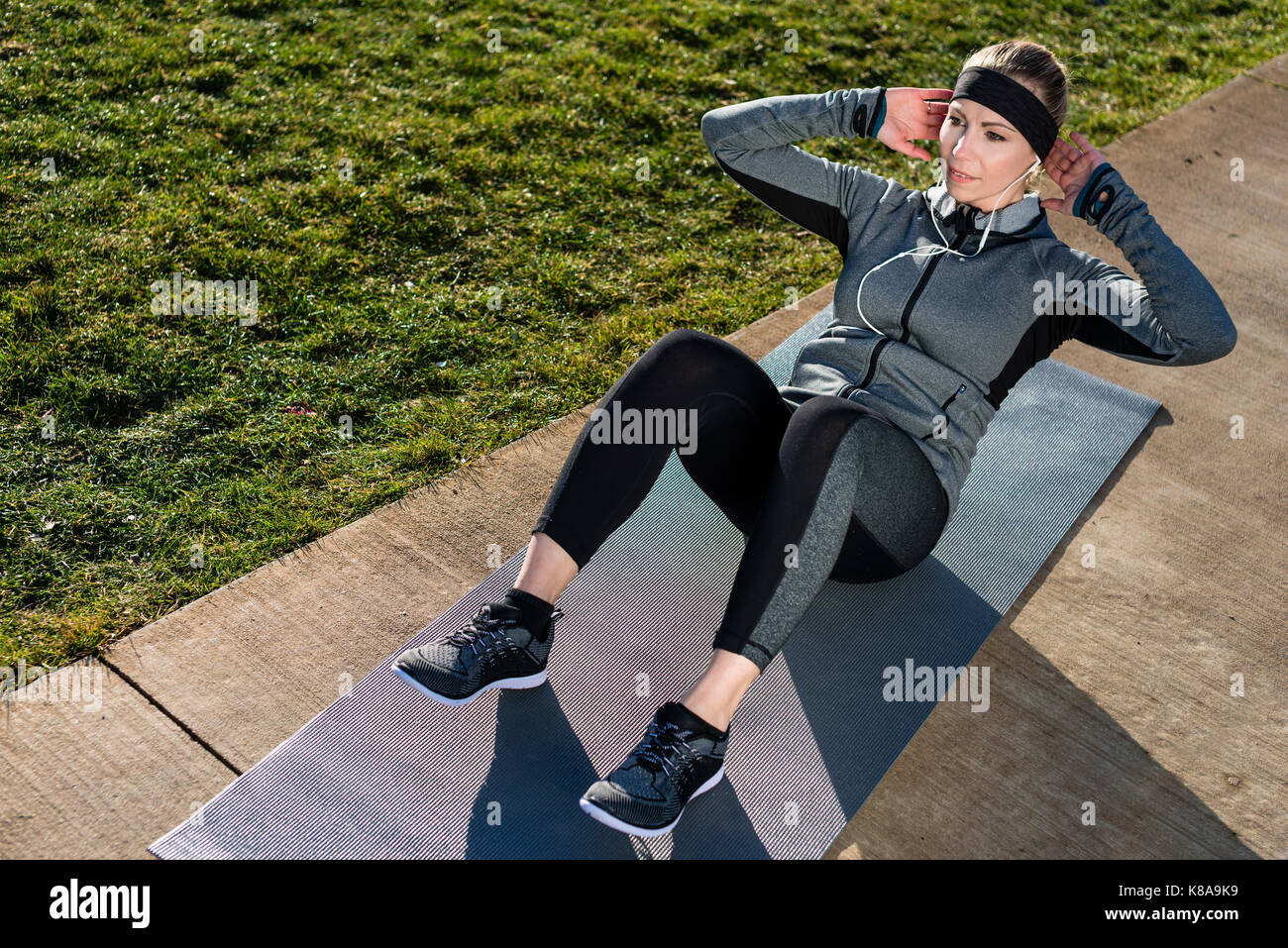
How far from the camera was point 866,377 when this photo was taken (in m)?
2.65

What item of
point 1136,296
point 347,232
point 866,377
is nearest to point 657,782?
point 866,377

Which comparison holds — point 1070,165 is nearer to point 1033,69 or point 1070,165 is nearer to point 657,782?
point 1033,69

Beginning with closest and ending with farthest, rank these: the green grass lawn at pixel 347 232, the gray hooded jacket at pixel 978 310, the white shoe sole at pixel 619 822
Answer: the white shoe sole at pixel 619 822 < the gray hooded jacket at pixel 978 310 < the green grass lawn at pixel 347 232

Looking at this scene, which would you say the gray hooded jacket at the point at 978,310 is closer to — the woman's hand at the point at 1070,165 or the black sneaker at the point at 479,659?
the woman's hand at the point at 1070,165

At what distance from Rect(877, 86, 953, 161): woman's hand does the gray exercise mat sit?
3.37ft

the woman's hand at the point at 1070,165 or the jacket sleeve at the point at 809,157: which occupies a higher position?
the woman's hand at the point at 1070,165

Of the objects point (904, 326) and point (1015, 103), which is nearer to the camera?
point (1015, 103)

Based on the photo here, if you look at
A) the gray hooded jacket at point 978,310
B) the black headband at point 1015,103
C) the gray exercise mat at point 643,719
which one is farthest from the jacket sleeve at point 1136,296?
the gray exercise mat at point 643,719

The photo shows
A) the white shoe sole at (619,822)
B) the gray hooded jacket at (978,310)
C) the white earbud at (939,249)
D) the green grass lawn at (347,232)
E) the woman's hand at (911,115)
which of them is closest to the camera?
the white shoe sole at (619,822)

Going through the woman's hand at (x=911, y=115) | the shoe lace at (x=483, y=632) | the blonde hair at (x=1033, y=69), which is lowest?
the shoe lace at (x=483, y=632)

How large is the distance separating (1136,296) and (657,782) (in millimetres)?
1527

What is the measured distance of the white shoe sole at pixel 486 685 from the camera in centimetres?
240

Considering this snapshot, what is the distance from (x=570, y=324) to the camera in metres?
3.98

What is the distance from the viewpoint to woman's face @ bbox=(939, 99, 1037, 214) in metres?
2.57
